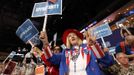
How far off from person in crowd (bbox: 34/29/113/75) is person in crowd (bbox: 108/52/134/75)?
173 mm

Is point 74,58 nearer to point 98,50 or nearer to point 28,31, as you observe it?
point 98,50

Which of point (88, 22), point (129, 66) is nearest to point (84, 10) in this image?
point (88, 22)

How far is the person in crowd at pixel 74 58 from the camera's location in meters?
3.59

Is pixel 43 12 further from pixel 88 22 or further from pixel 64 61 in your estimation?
pixel 88 22

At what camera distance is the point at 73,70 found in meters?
3.62

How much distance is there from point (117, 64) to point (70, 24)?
6.20 metres

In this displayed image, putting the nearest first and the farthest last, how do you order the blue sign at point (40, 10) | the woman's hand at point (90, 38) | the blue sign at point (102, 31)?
1. the woman's hand at point (90, 38)
2. the blue sign at point (40, 10)
3. the blue sign at point (102, 31)

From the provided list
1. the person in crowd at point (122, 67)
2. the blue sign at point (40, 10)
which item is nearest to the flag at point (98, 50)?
the person in crowd at point (122, 67)

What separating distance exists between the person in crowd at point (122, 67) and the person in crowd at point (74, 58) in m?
0.17

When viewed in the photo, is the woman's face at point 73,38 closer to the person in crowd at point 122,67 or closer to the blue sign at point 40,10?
the person in crowd at point 122,67

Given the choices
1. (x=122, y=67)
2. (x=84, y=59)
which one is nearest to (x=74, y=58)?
(x=84, y=59)

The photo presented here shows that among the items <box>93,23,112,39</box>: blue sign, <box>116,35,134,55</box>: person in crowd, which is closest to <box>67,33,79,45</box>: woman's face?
<box>116,35,134,55</box>: person in crowd

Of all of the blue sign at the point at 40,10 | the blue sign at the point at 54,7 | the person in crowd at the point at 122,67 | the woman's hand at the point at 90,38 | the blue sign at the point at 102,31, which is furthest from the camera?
the blue sign at the point at 102,31

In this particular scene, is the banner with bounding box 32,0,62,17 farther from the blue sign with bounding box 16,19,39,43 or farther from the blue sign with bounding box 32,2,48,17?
the blue sign with bounding box 16,19,39,43
